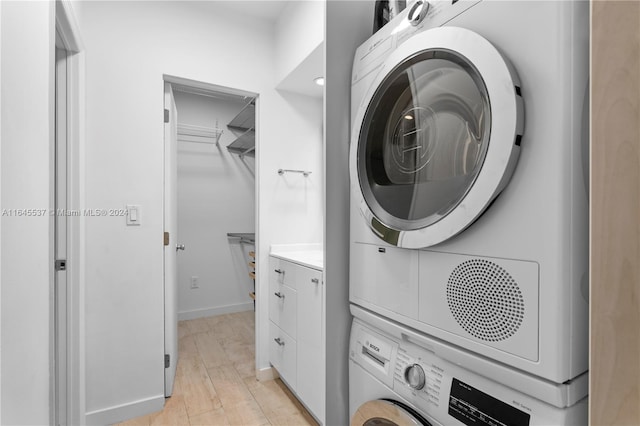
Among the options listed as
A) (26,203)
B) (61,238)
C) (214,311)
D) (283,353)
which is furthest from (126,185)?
(214,311)

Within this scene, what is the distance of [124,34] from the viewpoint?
1756 mm

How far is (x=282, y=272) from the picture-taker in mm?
1961

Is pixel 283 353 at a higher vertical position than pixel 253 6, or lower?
lower

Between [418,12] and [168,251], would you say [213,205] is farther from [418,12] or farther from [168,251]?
[418,12]

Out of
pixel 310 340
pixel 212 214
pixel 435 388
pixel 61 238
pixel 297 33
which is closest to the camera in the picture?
pixel 435 388

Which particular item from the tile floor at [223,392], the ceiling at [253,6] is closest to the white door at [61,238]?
the tile floor at [223,392]

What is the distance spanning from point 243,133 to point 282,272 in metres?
2.01

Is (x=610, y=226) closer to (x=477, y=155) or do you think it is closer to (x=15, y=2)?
(x=477, y=155)

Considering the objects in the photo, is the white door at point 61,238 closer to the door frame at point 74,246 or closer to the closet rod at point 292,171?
the door frame at point 74,246

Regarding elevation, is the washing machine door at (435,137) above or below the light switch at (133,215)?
above

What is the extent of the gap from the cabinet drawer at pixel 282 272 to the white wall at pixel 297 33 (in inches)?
47.8

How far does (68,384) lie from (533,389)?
1.98 metres

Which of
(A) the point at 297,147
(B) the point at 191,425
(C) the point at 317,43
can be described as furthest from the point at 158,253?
(C) the point at 317,43

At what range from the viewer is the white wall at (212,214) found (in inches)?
129
